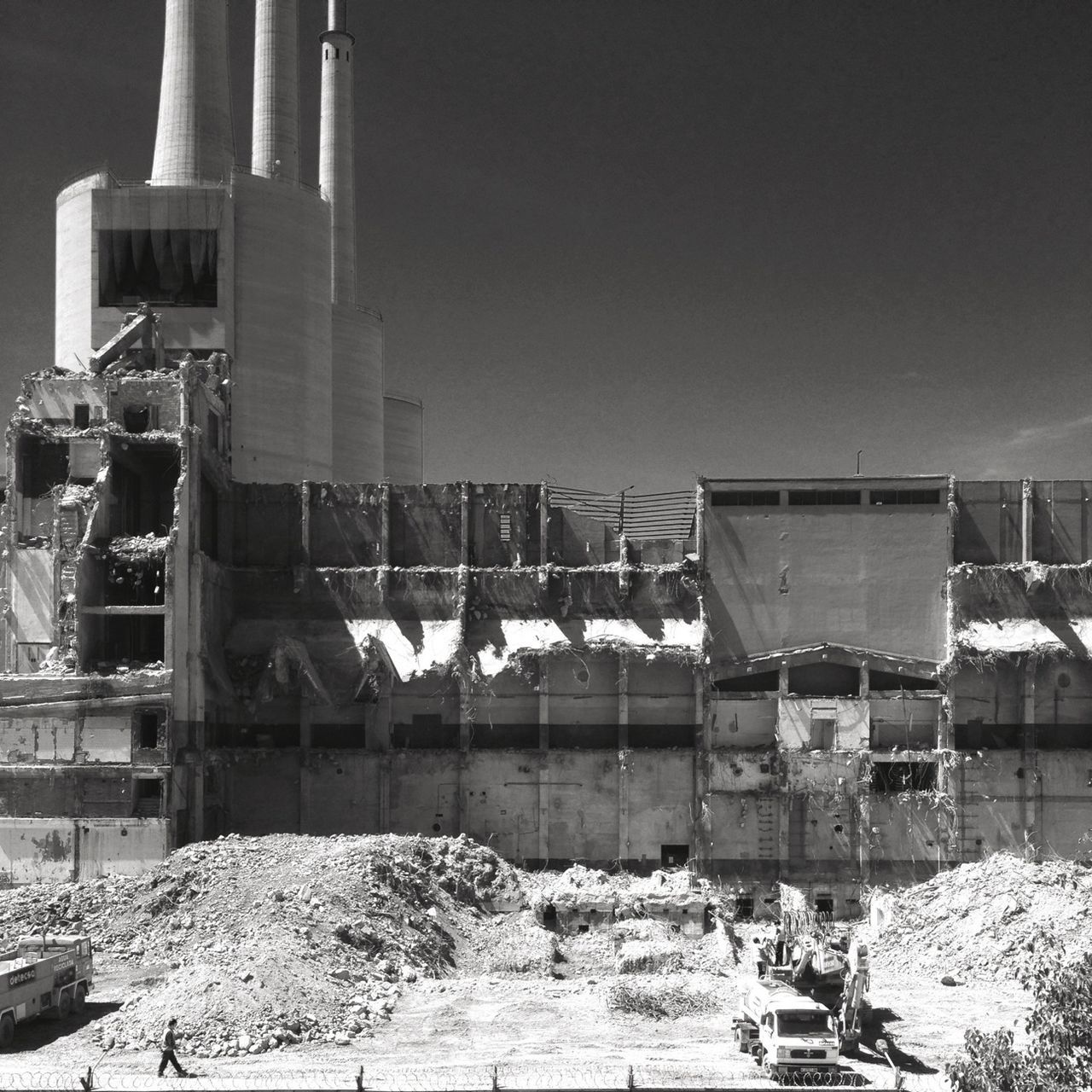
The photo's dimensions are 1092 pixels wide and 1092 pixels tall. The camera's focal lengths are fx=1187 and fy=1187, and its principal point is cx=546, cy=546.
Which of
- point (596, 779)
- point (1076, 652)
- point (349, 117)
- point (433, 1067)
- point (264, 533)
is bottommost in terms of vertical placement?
point (433, 1067)

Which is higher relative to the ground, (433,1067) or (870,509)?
(870,509)

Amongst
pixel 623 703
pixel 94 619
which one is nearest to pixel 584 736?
pixel 623 703

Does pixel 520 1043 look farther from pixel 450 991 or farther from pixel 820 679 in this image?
pixel 820 679

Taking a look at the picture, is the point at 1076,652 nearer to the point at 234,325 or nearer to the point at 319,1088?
the point at 319,1088

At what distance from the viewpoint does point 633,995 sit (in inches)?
990

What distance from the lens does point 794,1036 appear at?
20.8 meters

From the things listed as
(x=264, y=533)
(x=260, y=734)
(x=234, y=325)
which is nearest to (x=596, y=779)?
(x=260, y=734)

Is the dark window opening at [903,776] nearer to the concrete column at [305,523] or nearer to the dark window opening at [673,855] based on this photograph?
the dark window opening at [673,855]

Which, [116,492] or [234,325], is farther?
[234,325]

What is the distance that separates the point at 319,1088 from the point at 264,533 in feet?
74.9

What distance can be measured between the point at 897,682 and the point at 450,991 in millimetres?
18625

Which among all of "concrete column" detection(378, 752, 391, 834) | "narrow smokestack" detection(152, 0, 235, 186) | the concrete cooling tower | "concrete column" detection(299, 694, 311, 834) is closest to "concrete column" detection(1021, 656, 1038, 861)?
"concrete column" detection(378, 752, 391, 834)

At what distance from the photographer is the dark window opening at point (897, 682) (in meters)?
37.7

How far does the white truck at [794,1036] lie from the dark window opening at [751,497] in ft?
63.7
